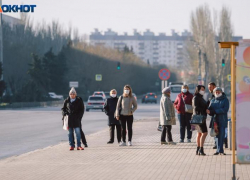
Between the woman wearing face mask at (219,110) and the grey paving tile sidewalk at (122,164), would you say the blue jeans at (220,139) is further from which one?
the grey paving tile sidewalk at (122,164)

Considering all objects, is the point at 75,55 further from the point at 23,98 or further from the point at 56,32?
the point at 23,98

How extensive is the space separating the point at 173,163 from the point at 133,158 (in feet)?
5.01

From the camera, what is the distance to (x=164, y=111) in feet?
61.8

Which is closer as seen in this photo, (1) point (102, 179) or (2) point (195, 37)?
(1) point (102, 179)

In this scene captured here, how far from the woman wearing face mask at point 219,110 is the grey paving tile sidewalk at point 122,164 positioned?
45 centimetres

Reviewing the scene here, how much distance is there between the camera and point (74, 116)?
17688 mm

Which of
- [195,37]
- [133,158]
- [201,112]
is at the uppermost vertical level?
[195,37]

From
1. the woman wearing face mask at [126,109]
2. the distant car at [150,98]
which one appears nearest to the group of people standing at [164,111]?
the woman wearing face mask at [126,109]

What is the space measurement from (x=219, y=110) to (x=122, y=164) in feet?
9.53

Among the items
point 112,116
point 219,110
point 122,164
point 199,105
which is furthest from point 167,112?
point 122,164

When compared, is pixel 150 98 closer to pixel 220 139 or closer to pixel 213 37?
pixel 213 37

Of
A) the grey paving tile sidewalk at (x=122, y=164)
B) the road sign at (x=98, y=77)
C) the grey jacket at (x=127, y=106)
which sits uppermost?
the road sign at (x=98, y=77)

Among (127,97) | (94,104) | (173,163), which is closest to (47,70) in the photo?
(94,104)

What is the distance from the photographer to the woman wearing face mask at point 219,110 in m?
15.2
